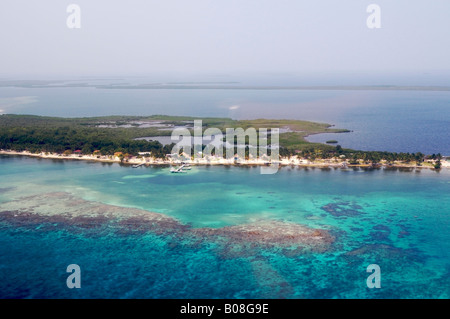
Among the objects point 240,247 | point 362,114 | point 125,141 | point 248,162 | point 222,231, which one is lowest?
point 240,247

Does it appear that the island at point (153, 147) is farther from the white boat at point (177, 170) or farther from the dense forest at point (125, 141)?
the white boat at point (177, 170)

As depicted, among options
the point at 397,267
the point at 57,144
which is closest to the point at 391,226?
the point at 397,267

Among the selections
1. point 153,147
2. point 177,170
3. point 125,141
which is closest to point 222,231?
point 177,170

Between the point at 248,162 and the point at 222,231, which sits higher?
the point at 248,162

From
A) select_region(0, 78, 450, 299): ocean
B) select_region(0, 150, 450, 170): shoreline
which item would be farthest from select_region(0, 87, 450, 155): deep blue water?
Result: select_region(0, 78, 450, 299): ocean

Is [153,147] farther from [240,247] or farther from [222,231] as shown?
[240,247]

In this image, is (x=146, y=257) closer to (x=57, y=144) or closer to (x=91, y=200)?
(x=91, y=200)

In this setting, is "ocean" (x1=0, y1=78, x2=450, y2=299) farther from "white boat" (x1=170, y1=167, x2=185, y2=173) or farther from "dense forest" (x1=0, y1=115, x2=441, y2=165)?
"dense forest" (x1=0, y1=115, x2=441, y2=165)

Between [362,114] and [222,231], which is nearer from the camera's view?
[222,231]
